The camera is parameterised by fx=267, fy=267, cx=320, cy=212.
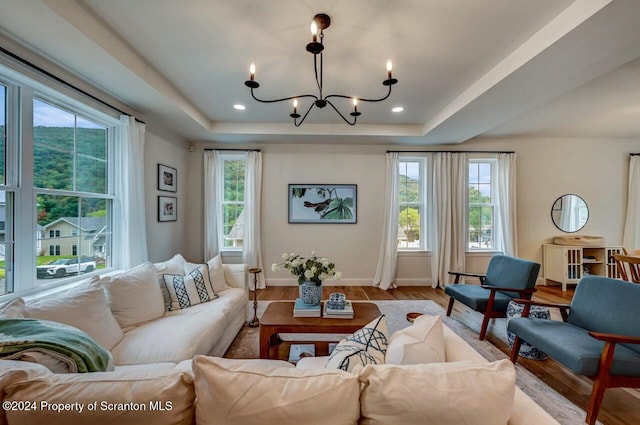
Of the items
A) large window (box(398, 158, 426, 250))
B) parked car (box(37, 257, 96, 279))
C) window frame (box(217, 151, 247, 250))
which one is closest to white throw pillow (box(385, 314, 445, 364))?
parked car (box(37, 257, 96, 279))

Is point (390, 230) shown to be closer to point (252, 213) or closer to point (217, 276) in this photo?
point (252, 213)

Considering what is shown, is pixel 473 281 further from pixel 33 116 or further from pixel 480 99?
pixel 33 116

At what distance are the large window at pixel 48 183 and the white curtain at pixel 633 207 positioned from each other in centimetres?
787

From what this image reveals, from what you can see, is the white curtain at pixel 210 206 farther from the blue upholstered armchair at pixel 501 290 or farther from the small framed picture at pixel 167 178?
the blue upholstered armchair at pixel 501 290

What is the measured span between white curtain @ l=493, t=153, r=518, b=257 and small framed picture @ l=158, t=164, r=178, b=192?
17.5ft

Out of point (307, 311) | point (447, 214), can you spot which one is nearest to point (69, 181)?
point (307, 311)

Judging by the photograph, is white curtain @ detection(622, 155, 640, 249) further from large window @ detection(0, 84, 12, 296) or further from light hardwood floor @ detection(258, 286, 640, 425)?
large window @ detection(0, 84, 12, 296)

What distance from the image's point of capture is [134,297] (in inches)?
79.9

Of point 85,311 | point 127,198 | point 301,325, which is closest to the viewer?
point 85,311

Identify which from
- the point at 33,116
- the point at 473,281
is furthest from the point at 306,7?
the point at 473,281

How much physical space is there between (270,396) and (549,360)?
282cm

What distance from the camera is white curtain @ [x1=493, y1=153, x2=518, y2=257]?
4.57m

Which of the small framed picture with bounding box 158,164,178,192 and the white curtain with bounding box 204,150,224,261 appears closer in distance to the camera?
the small framed picture with bounding box 158,164,178,192

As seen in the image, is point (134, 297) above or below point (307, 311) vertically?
above
